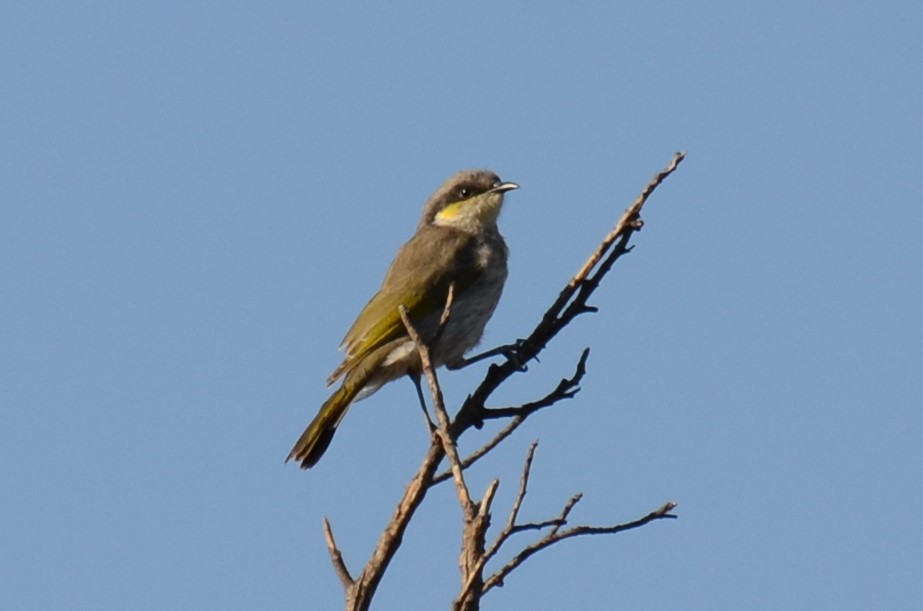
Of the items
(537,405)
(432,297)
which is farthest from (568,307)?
(432,297)

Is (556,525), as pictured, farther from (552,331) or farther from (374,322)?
(374,322)

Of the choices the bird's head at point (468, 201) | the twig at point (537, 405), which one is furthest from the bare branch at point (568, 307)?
the bird's head at point (468, 201)

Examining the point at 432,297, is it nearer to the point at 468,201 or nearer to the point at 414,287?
the point at 414,287

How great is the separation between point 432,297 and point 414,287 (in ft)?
0.46

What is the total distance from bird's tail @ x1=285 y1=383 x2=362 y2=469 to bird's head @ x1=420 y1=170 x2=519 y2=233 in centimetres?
269

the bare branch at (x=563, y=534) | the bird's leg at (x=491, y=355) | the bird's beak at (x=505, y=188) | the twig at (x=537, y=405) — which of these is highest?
the bird's beak at (x=505, y=188)

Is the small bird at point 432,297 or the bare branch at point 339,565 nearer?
the bare branch at point 339,565

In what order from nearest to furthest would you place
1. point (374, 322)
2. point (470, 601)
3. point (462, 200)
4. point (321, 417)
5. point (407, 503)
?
point (470, 601) → point (407, 503) → point (321, 417) → point (374, 322) → point (462, 200)

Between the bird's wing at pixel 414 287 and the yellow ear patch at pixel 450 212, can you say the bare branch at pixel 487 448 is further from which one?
the yellow ear patch at pixel 450 212

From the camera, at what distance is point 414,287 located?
29.7 feet

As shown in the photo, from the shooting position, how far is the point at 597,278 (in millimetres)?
5898

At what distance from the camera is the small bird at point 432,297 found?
8.05 meters

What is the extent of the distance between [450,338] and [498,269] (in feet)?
3.12

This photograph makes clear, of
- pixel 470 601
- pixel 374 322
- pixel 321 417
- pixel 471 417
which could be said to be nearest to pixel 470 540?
pixel 470 601
